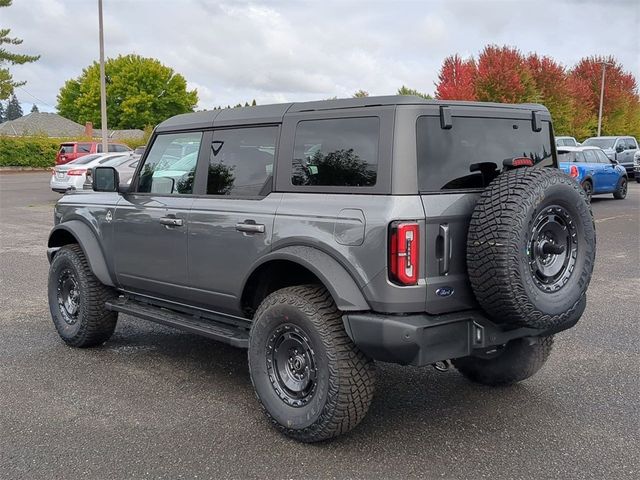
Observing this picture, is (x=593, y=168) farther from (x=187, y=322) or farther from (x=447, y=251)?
(x=447, y=251)

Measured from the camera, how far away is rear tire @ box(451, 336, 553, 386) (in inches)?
175

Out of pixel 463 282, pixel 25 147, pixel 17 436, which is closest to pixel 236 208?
pixel 463 282

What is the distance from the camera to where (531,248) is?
3.50 meters

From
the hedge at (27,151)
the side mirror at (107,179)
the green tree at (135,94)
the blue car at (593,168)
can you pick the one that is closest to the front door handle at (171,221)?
the side mirror at (107,179)

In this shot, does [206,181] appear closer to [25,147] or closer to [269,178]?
[269,178]

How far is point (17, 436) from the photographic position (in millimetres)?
3779

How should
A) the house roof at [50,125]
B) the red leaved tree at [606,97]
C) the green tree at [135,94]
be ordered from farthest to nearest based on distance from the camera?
the green tree at [135,94], the house roof at [50,125], the red leaved tree at [606,97]

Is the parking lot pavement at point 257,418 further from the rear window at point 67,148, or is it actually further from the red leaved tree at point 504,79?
the red leaved tree at point 504,79

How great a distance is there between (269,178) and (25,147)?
1595 inches

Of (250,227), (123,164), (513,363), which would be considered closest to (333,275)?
(250,227)

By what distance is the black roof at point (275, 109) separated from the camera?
361cm

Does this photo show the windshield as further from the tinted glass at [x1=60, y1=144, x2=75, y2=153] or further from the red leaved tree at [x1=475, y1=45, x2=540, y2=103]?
the tinted glass at [x1=60, y1=144, x2=75, y2=153]

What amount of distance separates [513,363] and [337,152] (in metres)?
1.94

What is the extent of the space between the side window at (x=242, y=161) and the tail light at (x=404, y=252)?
1.10 metres
